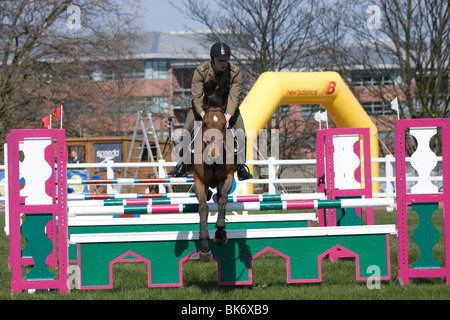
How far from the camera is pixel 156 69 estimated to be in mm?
53219

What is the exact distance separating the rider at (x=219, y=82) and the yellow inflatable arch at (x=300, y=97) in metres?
10.5

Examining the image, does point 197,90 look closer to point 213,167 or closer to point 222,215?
point 213,167

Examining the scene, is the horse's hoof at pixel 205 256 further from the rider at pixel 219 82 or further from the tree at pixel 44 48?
the tree at pixel 44 48

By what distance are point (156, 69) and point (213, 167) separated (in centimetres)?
4873

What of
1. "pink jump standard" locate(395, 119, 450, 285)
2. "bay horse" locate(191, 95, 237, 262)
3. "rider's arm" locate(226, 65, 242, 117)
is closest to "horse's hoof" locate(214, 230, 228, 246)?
"bay horse" locate(191, 95, 237, 262)

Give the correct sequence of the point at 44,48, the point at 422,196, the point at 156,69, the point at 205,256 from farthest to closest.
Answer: the point at 156,69 < the point at 44,48 < the point at 422,196 < the point at 205,256

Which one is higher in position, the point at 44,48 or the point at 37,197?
the point at 44,48

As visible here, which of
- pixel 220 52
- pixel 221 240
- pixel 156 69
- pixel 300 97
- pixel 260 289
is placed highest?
pixel 156 69

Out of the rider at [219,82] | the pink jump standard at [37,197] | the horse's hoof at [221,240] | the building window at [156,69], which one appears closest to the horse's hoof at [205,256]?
the horse's hoof at [221,240]

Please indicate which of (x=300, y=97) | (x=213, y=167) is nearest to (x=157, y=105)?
(x=300, y=97)
